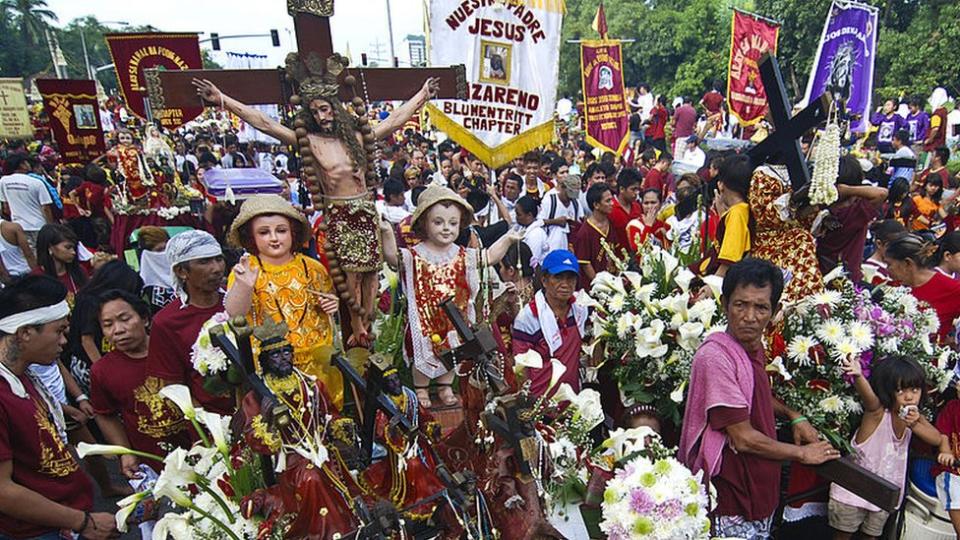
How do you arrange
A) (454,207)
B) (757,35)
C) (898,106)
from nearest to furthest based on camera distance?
(454,207) < (757,35) < (898,106)

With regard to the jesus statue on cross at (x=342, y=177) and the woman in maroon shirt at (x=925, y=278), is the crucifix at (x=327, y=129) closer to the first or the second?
the jesus statue on cross at (x=342, y=177)

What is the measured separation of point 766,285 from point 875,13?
6.80 metres

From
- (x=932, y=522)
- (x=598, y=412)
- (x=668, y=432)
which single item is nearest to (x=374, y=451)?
(x=598, y=412)

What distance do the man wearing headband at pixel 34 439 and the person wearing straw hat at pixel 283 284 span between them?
81 centimetres

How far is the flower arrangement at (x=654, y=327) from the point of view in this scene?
11.5 feet

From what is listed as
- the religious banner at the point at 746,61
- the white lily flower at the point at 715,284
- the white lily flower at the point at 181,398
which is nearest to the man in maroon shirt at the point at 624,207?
the white lily flower at the point at 715,284

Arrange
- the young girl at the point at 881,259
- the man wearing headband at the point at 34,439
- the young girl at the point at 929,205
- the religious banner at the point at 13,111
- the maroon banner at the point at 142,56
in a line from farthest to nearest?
the religious banner at the point at 13,111
the maroon banner at the point at 142,56
the young girl at the point at 929,205
the young girl at the point at 881,259
the man wearing headband at the point at 34,439

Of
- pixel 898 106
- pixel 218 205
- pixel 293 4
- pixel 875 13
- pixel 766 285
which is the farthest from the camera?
pixel 898 106

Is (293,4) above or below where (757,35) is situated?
below

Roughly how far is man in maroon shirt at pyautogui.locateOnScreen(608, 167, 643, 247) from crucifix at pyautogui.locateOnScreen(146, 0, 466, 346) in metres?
3.32

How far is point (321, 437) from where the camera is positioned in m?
2.27

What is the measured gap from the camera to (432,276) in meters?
3.80

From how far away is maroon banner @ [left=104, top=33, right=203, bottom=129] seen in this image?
28.1 ft

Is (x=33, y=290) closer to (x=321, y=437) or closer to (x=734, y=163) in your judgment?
(x=321, y=437)
